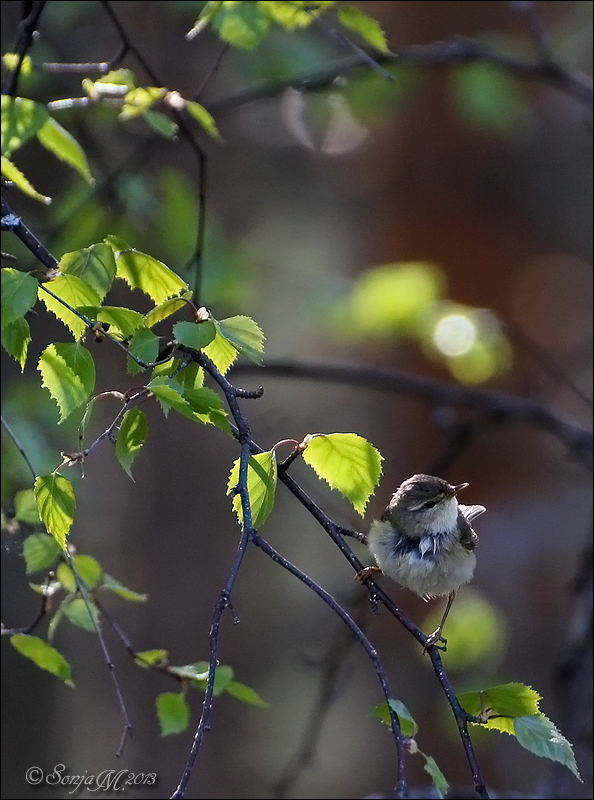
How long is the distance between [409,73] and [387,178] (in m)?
2.43

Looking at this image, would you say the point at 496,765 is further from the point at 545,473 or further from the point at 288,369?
the point at 288,369

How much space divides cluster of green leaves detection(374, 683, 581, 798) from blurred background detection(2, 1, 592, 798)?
9.78 feet

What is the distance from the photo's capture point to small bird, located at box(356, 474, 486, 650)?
2227 millimetres

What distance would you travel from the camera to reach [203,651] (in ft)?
17.9

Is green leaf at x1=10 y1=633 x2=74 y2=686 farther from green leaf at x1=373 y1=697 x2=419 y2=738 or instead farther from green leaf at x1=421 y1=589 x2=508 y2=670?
green leaf at x1=421 y1=589 x2=508 y2=670

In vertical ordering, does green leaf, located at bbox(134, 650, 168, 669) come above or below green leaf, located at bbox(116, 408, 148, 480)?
below

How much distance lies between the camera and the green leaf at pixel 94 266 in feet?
4.33

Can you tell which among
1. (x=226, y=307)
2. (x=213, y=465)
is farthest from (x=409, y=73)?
(x=213, y=465)

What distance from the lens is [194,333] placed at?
1294 mm

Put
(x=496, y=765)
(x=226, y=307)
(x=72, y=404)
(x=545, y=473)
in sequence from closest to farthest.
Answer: (x=72, y=404) → (x=226, y=307) → (x=496, y=765) → (x=545, y=473)

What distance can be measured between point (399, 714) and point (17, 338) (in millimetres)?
792

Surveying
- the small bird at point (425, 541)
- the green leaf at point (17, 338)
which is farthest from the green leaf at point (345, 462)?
the small bird at point (425, 541)

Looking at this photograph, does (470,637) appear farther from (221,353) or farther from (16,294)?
(16,294)

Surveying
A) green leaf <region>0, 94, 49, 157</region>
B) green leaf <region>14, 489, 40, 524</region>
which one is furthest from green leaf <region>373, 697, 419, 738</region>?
green leaf <region>0, 94, 49, 157</region>
